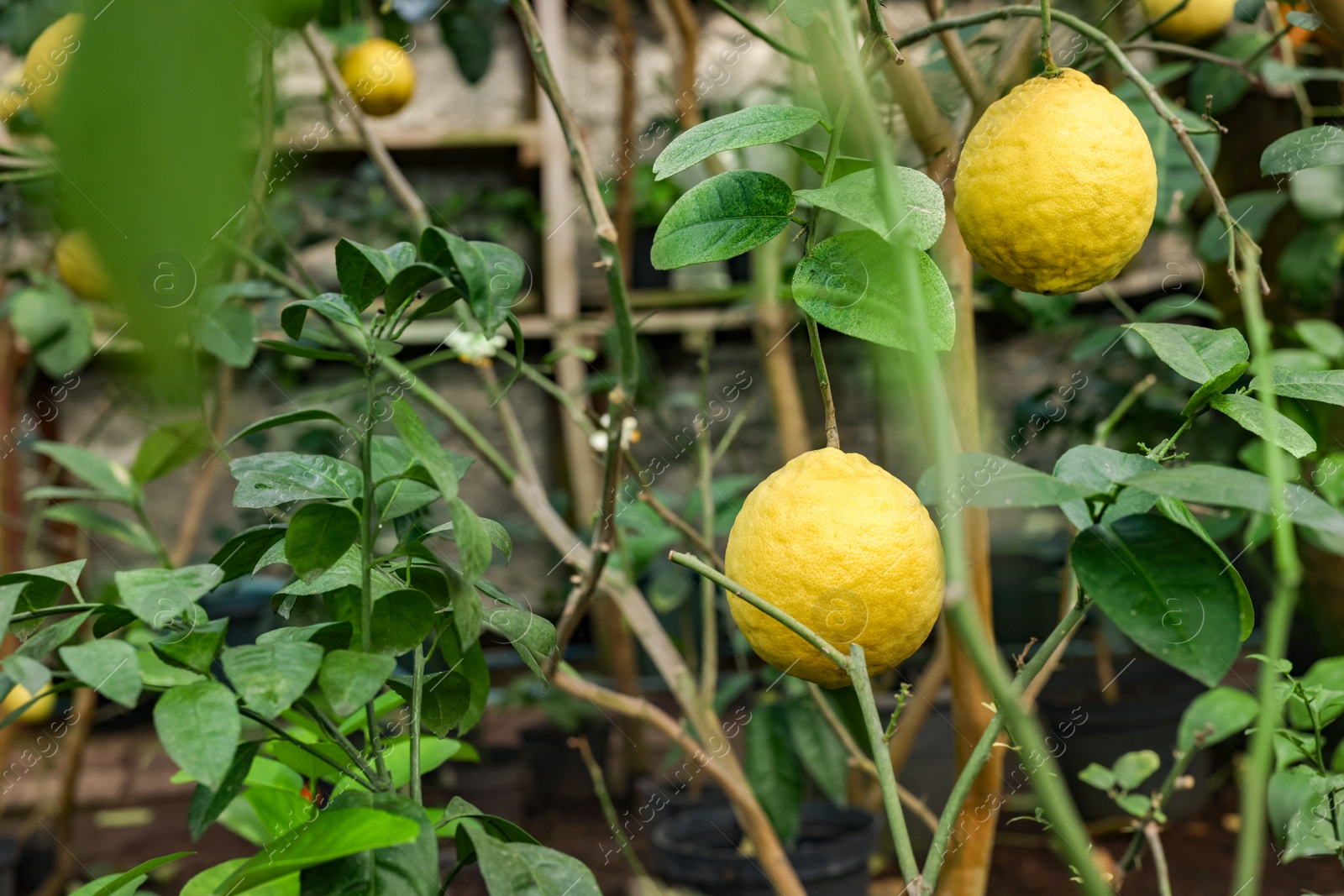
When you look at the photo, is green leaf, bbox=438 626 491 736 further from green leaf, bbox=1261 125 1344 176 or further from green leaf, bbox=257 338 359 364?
green leaf, bbox=1261 125 1344 176

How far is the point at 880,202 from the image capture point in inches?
9.9

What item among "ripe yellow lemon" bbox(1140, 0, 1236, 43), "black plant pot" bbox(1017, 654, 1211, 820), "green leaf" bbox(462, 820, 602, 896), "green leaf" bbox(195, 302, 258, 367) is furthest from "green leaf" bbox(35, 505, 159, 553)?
"black plant pot" bbox(1017, 654, 1211, 820)

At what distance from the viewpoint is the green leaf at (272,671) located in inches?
10.2

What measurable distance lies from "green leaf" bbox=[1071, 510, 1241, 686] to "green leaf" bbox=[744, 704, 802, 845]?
2.28 feet

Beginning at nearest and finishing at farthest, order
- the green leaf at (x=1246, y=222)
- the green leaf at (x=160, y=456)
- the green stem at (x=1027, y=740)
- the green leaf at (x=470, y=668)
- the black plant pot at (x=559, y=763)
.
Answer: the green stem at (x=1027, y=740) → the green leaf at (x=470, y=668) → the green leaf at (x=160, y=456) → the green leaf at (x=1246, y=222) → the black plant pot at (x=559, y=763)

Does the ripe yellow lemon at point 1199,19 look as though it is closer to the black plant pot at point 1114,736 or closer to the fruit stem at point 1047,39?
the fruit stem at point 1047,39

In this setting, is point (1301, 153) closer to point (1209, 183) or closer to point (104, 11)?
point (1209, 183)

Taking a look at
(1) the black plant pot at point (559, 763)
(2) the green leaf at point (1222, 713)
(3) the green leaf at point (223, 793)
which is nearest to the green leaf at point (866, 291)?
(3) the green leaf at point (223, 793)

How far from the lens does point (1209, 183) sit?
31 cm

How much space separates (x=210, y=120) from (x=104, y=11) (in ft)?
0.04

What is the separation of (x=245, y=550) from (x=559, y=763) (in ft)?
4.42

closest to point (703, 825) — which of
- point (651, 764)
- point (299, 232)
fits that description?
point (651, 764)

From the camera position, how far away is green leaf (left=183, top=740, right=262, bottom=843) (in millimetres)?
288

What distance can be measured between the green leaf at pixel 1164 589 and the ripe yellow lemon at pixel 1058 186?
0.31 ft
